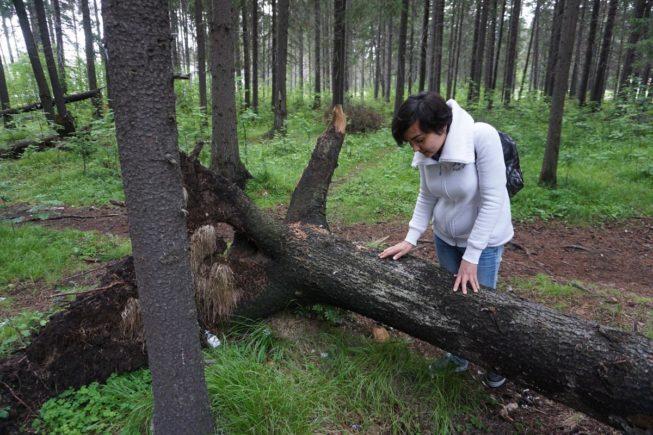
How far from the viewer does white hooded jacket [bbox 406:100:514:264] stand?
2.30 metres

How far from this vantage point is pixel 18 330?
2717mm

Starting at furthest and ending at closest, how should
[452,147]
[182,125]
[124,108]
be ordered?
[182,125]
[452,147]
[124,108]

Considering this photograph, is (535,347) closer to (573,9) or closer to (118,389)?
(118,389)

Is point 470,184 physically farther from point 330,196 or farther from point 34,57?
point 34,57

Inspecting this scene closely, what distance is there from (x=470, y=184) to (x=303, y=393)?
68.7 inches

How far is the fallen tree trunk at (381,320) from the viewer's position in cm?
220

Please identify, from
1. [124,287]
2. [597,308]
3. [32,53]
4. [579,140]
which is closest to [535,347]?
[597,308]

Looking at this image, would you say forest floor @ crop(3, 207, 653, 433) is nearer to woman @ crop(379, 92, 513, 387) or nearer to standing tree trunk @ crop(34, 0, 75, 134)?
woman @ crop(379, 92, 513, 387)

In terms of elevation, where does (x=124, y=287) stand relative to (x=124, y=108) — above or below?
below

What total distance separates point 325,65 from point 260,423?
123 ft

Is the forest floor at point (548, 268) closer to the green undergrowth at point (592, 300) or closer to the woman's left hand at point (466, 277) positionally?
the green undergrowth at point (592, 300)

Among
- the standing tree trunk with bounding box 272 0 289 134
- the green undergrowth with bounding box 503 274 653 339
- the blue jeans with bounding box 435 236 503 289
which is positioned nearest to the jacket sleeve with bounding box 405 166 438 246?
the blue jeans with bounding box 435 236 503 289

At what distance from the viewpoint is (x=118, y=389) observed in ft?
8.56

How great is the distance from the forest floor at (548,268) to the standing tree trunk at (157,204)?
1.26 m
